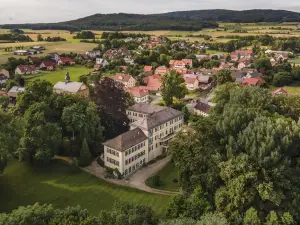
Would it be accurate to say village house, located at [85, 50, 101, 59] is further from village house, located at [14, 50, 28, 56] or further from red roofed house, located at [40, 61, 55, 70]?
village house, located at [14, 50, 28, 56]

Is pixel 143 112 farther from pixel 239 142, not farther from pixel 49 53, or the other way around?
pixel 49 53

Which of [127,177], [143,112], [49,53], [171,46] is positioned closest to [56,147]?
[127,177]

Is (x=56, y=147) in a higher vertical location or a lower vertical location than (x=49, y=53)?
lower

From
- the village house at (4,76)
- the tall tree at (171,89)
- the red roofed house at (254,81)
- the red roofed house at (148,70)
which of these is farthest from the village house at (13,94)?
the red roofed house at (254,81)

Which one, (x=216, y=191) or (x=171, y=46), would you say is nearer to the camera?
(x=216, y=191)

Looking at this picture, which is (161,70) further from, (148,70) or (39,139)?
(39,139)

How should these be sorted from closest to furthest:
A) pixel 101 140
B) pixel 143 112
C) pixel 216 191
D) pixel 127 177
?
pixel 216 191
pixel 127 177
pixel 101 140
pixel 143 112

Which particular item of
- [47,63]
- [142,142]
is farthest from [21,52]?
[142,142]
